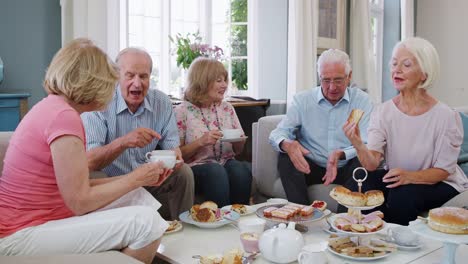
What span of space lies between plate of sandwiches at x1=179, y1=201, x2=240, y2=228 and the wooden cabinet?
1356mm

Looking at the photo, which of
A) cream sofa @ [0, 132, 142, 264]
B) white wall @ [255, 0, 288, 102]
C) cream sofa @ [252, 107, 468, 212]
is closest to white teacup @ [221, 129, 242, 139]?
cream sofa @ [252, 107, 468, 212]

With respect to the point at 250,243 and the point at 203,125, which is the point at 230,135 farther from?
the point at 250,243

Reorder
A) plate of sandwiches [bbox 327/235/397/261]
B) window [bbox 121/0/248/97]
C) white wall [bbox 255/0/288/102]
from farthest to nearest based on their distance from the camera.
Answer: white wall [bbox 255/0/288/102]
window [bbox 121/0/248/97]
plate of sandwiches [bbox 327/235/397/261]

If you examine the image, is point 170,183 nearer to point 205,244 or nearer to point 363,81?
point 205,244

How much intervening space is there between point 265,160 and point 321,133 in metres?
0.35

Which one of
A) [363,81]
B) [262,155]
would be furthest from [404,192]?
[363,81]

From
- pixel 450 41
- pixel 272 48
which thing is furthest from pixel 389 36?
pixel 272 48

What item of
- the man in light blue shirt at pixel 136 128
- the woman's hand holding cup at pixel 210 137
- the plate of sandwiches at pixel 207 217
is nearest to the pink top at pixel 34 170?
the plate of sandwiches at pixel 207 217

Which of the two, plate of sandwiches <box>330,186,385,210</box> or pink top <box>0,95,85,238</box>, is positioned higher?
pink top <box>0,95,85,238</box>

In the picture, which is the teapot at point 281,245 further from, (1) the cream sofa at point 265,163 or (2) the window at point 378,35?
(2) the window at point 378,35

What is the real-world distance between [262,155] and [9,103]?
4.71 ft

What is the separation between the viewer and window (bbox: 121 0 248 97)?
13.8 ft

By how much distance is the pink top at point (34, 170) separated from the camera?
1370 mm

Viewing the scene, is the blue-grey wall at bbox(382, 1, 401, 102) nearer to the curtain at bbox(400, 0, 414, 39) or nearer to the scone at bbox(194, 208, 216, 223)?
the curtain at bbox(400, 0, 414, 39)
